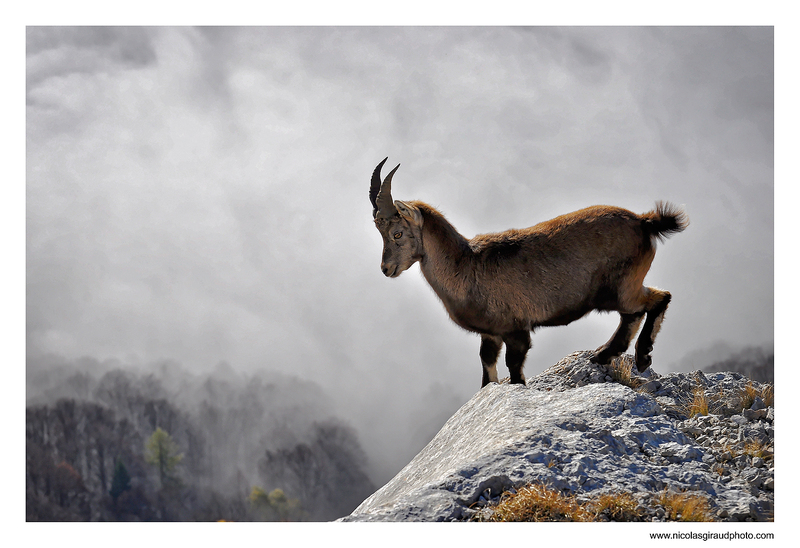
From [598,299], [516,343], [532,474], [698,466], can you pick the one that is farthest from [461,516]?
[598,299]

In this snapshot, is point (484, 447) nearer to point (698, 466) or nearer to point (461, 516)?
point (461, 516)

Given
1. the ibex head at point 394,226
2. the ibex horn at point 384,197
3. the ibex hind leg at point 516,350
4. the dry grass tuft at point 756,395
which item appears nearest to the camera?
the dry grass tuft at point 756,395

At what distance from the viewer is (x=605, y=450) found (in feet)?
23.0

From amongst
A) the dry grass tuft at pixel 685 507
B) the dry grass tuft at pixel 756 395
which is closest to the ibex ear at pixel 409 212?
the dry grass tuft at pixel 685 507

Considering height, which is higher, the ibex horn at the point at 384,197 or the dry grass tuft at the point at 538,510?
the ibex horn at the point at 384,197

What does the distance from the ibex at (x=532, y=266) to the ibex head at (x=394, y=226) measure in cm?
2

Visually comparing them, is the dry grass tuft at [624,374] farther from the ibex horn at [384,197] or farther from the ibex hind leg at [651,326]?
the ibex horn at [384,197]

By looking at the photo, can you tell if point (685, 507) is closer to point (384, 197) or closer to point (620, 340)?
point (620, 340)

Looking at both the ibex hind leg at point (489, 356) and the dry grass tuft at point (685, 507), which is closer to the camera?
the dry grass tuft at point (685, 507)

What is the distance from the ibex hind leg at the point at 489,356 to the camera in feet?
32.9

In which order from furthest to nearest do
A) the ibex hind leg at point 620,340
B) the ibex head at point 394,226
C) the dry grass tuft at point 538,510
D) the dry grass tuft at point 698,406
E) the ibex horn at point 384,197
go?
the ibex hind leg at point 620,340
the ibex head at point 394,226
the ibex horn at point 384,197
the dry grass tuft at point 698,406
the dry grass tuft at point 538,510

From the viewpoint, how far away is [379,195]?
9.09 m

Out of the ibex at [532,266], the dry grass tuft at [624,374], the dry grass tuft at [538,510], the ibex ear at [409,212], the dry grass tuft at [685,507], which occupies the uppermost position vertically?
the ibex ear at [409,212]

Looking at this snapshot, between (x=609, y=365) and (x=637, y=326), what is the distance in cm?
82
